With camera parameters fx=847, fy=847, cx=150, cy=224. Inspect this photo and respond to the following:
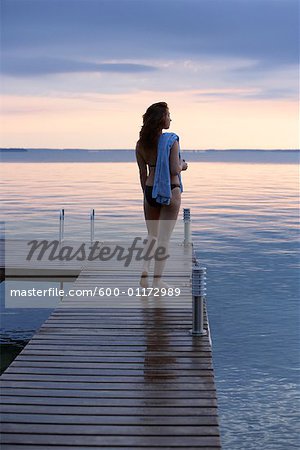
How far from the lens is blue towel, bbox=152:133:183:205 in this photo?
376 inches

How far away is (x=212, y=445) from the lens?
5.75 metres

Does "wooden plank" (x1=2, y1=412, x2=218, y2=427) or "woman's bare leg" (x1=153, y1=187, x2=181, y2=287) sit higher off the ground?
"woman's bare leg" (x1=153, y1=187, x2=181, y2=287)

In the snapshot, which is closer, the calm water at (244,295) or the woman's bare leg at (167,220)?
the woman's bare leg at (167,220)

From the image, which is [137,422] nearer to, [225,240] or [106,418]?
[106,418]

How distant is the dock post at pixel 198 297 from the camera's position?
8.19 metres

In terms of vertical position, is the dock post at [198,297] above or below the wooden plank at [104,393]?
above

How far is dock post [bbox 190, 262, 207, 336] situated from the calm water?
162cm

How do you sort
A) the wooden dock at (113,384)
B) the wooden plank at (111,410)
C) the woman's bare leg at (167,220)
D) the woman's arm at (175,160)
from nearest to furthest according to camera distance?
the wooden dock at (113,384) < the wooden plank at (111,410) < the woman's arm at (175,160) < the woman's bare leg at (167,220)

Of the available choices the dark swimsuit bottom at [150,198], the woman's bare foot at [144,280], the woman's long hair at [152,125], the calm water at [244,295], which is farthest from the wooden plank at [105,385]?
the woman's bare foot at [144,280]

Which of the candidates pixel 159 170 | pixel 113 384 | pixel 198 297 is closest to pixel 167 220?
pixel 159 170

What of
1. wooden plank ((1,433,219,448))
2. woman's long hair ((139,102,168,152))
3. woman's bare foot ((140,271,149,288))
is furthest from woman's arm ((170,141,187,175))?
wooden plank ((1,433,219,448))

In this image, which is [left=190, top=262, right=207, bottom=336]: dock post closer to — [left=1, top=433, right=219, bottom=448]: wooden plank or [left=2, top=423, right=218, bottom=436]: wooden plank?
[left=2, top=423, right=218, bottom=436]: wooden plank

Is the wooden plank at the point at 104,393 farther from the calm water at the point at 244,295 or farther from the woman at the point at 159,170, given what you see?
the woman at the point at 159,170

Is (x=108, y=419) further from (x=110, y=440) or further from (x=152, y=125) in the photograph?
(x=152, y=125)
